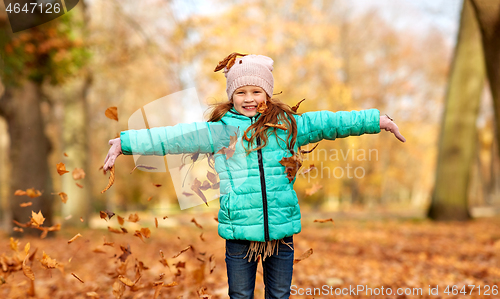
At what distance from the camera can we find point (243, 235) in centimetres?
225

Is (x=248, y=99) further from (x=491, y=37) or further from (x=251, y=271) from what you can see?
(x=491, y=37)

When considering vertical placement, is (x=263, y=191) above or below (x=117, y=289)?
above

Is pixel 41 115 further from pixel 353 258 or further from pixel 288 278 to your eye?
pixel 288 278

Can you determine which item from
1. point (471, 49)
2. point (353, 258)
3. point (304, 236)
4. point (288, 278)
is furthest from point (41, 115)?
point (471, 49)

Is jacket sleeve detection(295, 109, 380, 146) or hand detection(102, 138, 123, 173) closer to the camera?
hand detection(102, 138, 123, 173)

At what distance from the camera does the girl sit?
2268 millimetres

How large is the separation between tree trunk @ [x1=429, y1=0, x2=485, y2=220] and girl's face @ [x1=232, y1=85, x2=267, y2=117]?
8.38m

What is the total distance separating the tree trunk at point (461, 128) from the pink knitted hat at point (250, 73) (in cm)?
832

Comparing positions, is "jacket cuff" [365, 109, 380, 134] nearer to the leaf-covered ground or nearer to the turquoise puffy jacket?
the turquoise puffy jacket

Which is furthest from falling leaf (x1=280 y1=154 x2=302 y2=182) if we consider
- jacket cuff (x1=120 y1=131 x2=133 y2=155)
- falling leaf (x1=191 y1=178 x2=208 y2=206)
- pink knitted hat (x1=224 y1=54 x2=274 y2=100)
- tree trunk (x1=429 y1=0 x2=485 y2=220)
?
tree trunk (x1=429 y1=0 x2=485 y2=220)

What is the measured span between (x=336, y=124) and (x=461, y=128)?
326 inches

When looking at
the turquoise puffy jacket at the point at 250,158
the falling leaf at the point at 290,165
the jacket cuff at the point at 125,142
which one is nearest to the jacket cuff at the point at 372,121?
the turquoise puffy jacket at the point at 250,158

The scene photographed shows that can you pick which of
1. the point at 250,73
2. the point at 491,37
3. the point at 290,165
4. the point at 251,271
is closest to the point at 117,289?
the point at 251,271

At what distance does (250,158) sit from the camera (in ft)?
7.61
